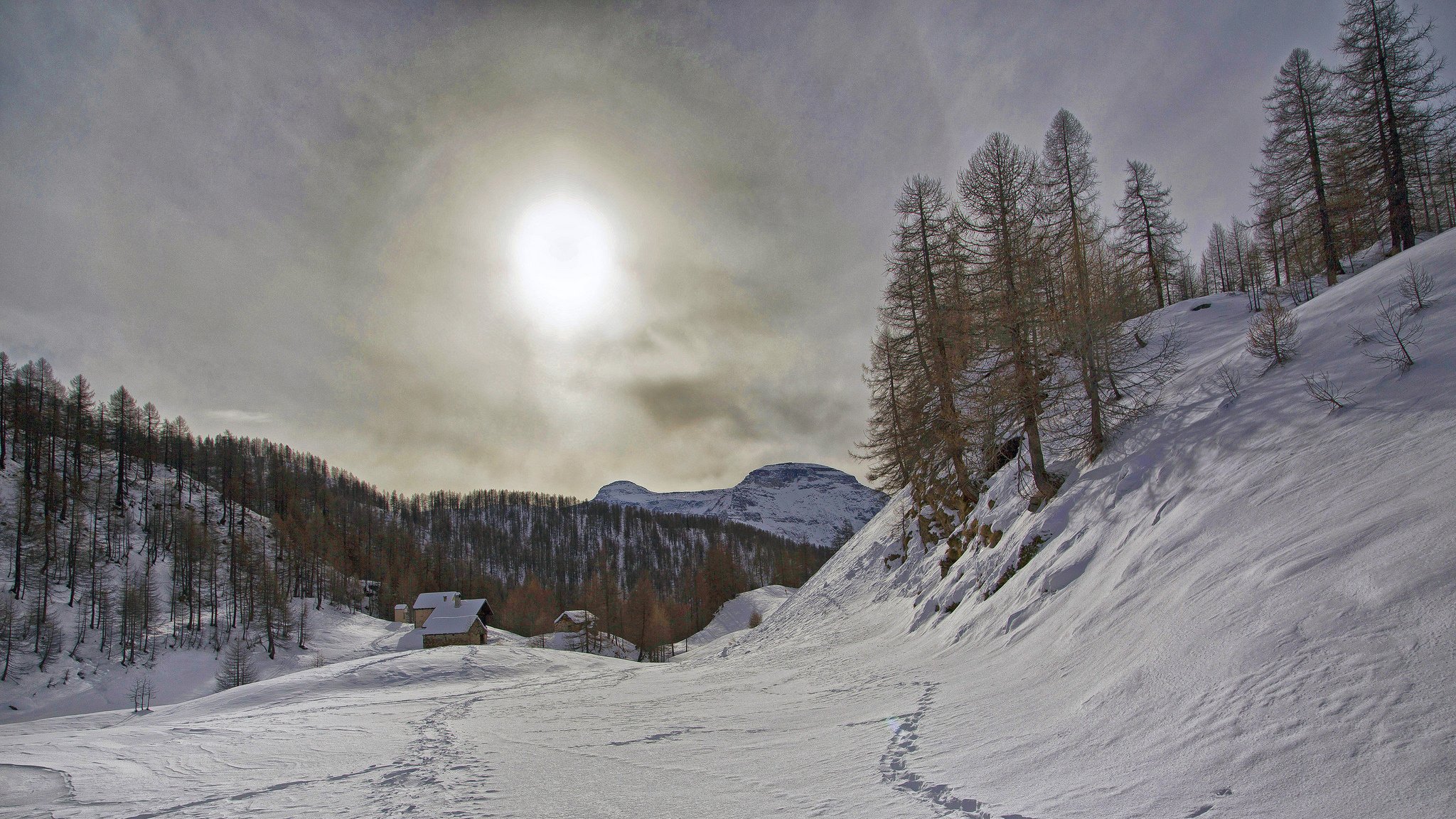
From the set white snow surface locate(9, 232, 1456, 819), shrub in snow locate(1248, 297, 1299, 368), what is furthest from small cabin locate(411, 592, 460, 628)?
shrub in snow locate(1248, 297, 1299, 368)

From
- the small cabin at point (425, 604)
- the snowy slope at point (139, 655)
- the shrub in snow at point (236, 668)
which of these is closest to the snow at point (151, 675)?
the snowy slope at point (139, 655)

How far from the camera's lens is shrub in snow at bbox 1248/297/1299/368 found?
11234 millimetres

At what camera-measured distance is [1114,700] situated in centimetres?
591

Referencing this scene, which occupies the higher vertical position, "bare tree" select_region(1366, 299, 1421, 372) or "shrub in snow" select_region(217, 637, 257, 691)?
"bare tree" select_region(1366, 299, 1421, 372)

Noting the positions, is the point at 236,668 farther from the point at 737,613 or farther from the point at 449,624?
the point at 737,613

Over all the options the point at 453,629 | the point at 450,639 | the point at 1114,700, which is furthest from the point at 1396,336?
the point at 450,639

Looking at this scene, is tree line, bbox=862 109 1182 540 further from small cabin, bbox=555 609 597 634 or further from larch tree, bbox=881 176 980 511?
small cabin, bbox=555 609 597 634

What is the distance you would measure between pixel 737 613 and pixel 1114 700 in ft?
230

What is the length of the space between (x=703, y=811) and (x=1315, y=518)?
24.9 feet

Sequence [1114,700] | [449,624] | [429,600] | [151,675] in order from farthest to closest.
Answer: [429,600] < [449,624] < [151,675] < [1114,700]

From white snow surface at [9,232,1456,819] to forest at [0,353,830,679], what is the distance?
180 ft

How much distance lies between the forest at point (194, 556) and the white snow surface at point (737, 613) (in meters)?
4.25

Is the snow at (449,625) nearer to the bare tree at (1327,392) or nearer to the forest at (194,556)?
the forest at (194,556)

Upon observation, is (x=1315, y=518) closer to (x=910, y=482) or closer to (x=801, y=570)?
(x=910, y=482)
